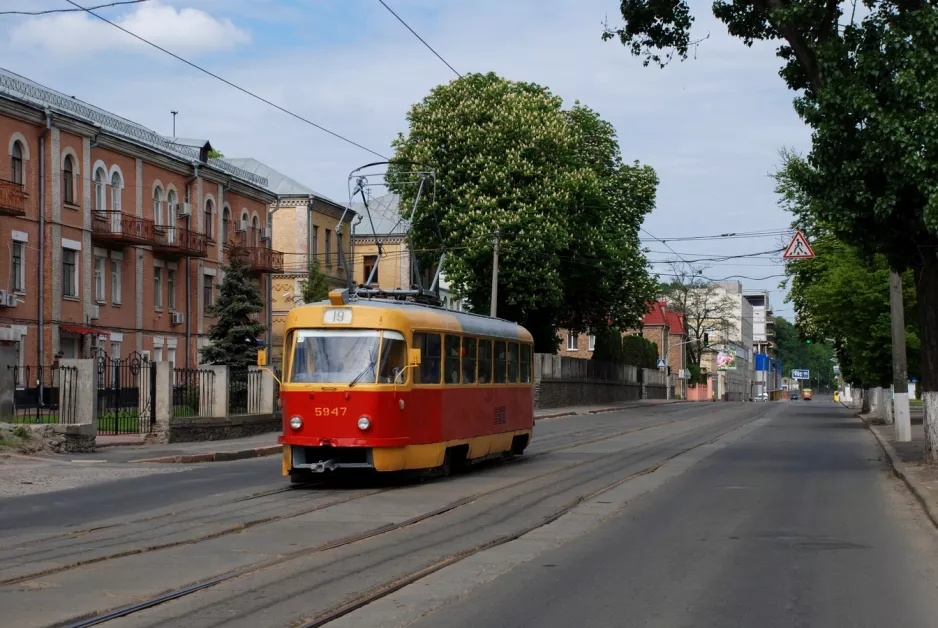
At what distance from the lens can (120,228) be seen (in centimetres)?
4228

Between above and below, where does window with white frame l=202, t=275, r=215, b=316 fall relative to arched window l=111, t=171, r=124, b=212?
below

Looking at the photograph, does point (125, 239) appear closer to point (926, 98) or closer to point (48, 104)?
point (48, 104)

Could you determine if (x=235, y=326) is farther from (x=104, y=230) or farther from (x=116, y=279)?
(x=116, y=279)

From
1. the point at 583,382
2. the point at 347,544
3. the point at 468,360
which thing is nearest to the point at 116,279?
the point at 468,360

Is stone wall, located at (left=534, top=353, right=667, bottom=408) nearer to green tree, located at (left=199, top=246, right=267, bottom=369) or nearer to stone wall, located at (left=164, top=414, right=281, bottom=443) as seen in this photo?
green tree, located at (left=199, top=246, right=267, bottom=369)

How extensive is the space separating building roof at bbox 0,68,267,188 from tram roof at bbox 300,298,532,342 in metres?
20.9

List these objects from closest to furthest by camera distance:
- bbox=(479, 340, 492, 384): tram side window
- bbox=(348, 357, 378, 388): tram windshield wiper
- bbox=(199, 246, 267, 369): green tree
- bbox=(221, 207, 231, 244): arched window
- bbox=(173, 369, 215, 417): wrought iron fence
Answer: bbox=(348, 357, 378, 388): tram windshield wiper < bbox=(479, 340, 492, 384): tram side window < bbox=(173, 369, 215, 417): wrought iron fence < bbox=(199, 246, 267, 369): green tree < bbox=(221, 207, 231, 244): arched window

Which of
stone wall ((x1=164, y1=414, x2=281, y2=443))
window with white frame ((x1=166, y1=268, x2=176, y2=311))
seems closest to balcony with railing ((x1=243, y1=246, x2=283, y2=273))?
window with white frame ((x1=166, y1=268, x2=176, y2=311))

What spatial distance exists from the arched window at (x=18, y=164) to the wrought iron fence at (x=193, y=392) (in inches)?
523

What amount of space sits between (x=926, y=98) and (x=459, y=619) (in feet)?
41.5

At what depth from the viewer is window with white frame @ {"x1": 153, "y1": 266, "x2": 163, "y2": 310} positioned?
4594 cm

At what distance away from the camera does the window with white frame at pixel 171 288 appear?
1849 inches

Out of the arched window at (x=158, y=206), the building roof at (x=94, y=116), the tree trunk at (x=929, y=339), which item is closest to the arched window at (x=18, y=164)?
the building roof at (x=94, y=116)

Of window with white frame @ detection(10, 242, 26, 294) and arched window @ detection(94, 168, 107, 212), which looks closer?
window with white frame @ detection(10, 242, 26, 294)
